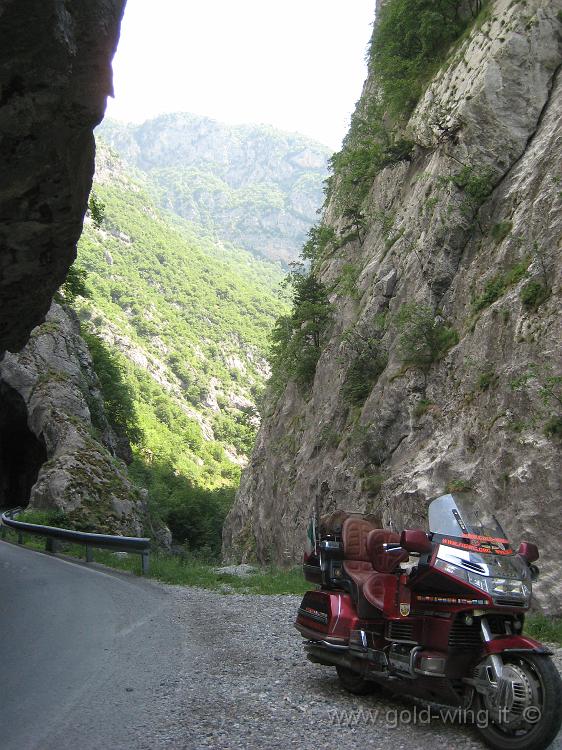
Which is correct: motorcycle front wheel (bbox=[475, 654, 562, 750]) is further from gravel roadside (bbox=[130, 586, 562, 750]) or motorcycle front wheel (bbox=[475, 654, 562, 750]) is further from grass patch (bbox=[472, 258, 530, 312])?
grass patch (bbox=[472, 258, 530, 312])

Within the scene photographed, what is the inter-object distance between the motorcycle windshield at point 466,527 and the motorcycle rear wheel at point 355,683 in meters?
1.66

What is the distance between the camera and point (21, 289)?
9922mm

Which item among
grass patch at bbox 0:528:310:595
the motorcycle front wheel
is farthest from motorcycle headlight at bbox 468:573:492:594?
grass patch at bbox 0:528:310:595

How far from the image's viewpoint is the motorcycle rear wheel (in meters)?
5.50

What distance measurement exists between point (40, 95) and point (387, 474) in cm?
1158

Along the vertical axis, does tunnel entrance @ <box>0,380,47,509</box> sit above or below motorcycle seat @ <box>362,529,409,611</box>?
above

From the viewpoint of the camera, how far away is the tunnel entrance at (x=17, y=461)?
3409 centimetres

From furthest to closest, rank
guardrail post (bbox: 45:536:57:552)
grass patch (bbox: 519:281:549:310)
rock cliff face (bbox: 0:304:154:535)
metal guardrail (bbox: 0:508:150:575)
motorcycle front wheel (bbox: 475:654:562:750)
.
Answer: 1. rock cliff face (bbox: 0:304:154:535)
2. guardrail post (bbox: 45:536:57:552)
3. metal guardrail (bbox: 0:508:150:575)
4. grass patch (bbox: 519:281:549:310)
5. motorcycle front wheel (bbox: 475:654:562:750)

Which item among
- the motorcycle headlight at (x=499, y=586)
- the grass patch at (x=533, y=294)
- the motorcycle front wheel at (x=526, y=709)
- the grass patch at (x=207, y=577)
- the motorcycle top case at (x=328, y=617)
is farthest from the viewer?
the grass patch at (x=207, y=577)

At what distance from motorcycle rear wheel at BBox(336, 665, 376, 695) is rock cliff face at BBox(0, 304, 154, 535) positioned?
14.6 meters

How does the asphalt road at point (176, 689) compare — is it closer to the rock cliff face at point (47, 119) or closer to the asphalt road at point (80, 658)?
the asphalt road at point (80, 658)

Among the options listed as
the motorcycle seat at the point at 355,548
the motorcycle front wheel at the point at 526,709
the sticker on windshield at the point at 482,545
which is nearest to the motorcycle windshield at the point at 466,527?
the sticker on windshield at the point at 482,545

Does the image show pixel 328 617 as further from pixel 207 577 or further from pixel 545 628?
pixel 207 577

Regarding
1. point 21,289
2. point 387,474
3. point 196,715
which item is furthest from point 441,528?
point 387,474
